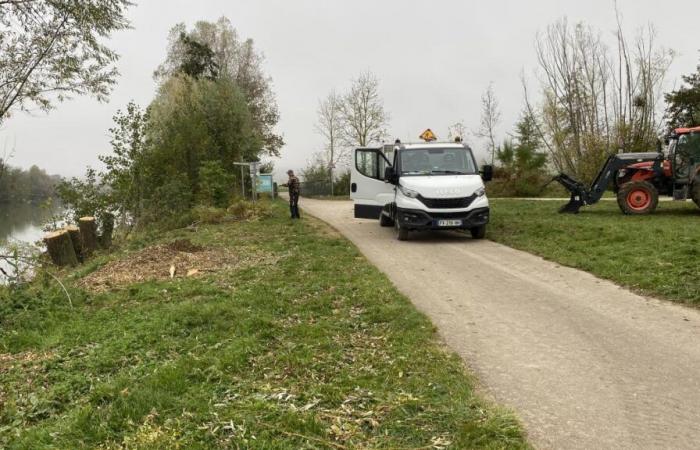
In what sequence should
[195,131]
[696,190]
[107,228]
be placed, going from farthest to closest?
[195,131] → [107,228] → [696,190]

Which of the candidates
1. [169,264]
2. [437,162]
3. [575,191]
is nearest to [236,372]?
[169,264]

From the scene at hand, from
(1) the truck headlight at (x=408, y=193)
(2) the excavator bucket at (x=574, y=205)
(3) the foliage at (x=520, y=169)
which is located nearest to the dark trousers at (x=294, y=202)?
(1) the truck headlight at (x=408, y=193)

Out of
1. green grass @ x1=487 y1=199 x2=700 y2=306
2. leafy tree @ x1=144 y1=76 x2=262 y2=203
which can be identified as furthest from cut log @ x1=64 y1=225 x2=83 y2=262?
green grass @ x1=487 y1=199 x2=700 y2=306

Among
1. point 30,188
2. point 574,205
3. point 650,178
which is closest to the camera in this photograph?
point 650,178

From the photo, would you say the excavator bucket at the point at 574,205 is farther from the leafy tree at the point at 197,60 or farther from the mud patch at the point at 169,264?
the leafy tree at the point at 197,60

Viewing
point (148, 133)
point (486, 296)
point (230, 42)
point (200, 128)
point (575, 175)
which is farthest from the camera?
point (230, 42)

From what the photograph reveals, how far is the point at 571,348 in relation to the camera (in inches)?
203

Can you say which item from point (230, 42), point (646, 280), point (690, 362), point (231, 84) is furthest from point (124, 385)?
point (230, 42)

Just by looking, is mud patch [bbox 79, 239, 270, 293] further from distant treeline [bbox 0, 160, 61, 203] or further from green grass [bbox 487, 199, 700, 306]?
green grass [bbox 487, 199, 700, 306]

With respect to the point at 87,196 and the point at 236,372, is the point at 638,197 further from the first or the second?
the point at 87,196

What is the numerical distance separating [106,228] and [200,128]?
6.45m

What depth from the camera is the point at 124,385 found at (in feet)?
14.6

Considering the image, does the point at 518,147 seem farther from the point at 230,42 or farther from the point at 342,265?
the point at 230,42

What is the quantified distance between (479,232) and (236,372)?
30.0 ft
